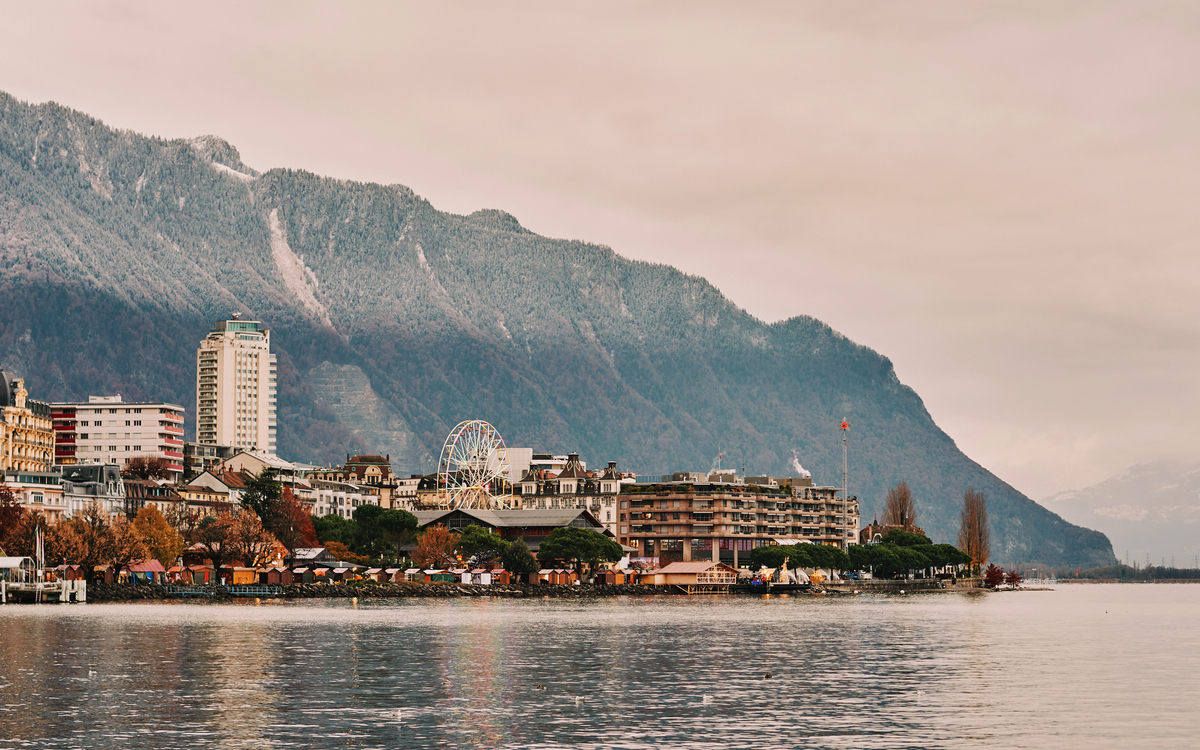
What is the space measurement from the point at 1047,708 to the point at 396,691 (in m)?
30.7

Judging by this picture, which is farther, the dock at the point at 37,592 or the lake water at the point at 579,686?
the dock at the point at 37,592

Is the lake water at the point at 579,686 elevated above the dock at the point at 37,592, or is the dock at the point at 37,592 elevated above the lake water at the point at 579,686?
the dock at the point at 37,592

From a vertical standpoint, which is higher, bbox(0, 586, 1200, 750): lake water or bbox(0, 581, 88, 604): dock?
bbox(0, 581, 88, 604): dock

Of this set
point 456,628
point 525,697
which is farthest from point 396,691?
point 456,628

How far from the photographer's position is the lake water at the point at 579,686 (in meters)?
57.8

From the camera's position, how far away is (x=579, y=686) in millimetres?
76750

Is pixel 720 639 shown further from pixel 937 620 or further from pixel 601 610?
pixel 601 610

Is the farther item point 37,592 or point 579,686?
point 37,592

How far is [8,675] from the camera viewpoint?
7794 cm

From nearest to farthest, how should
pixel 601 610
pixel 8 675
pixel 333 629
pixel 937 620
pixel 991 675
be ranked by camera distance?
pixel 8 675, pixel 991 675, pixel 333 629, pixel 937 620, pixel 601 610

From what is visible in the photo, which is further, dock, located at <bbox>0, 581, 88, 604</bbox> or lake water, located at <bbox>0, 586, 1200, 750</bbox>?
dock, located at <bbox>0, 581, 88, 604</bbox>

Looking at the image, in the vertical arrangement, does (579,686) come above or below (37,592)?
below

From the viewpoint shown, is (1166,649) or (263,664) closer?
(263,664)

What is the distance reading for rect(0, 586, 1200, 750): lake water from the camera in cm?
5775
